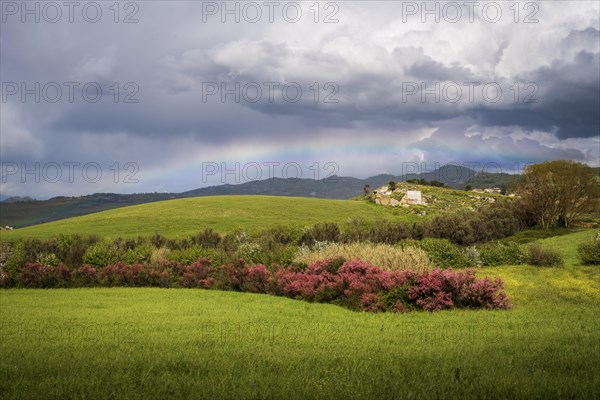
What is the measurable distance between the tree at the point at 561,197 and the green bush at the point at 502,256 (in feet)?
124

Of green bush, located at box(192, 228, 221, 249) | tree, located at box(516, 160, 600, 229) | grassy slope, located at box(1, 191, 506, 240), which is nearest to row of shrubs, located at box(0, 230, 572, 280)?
green bush, located at box(192, 228, 221, 249)

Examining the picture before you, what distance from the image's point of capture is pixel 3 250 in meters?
27.8

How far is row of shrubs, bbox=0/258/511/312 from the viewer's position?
53.3ft

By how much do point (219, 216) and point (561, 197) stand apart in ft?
153

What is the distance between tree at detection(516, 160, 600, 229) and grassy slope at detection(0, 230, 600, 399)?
5261 centimetres

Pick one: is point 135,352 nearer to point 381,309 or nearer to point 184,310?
point 184,310

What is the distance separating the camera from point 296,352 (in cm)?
927

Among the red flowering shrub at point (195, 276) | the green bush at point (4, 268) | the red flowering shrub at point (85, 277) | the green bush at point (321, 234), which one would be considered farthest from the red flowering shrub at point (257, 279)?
the green bush at point (321, 234)

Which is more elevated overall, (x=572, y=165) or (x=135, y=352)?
(x=572, y=165)

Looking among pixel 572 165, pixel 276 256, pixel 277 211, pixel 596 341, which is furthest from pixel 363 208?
pixel 596 341

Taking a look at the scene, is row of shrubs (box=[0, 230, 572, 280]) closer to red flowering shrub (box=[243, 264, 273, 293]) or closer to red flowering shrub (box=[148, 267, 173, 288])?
red flowering shrub (box=[148, 267, 173, 288])

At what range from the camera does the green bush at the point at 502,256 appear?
2952 cm

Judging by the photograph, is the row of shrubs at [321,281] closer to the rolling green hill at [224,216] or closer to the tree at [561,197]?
the rolling green hill at [224,216]

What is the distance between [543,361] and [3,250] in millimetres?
28044
